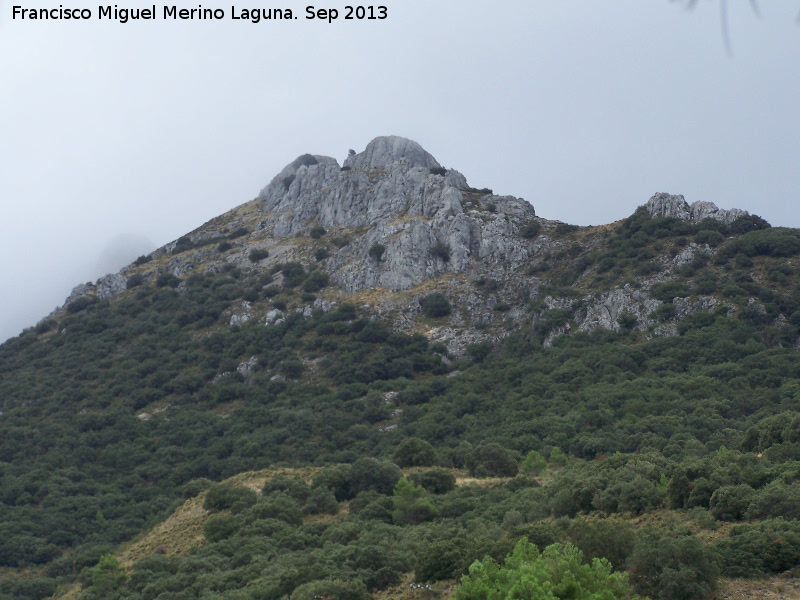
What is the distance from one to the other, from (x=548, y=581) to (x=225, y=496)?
23.0 metres

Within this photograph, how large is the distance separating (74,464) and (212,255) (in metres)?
35.7

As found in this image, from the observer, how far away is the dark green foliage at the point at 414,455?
125 ft

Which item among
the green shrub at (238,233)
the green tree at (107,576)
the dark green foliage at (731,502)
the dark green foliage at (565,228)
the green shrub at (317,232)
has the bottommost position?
the green tree at (107,576)

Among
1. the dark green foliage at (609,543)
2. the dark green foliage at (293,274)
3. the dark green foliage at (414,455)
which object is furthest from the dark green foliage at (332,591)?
the dark green foliage at (293,274)

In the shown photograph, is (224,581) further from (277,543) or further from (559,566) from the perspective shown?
(559,566)

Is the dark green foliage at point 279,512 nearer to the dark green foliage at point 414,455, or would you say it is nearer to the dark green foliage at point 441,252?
the dark green foliage at point 414,455

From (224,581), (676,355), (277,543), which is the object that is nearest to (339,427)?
(676,355)

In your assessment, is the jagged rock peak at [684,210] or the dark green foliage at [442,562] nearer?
the dark green foliage at [442,562]

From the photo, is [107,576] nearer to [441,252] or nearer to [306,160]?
[441,252]

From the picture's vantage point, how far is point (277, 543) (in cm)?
2733

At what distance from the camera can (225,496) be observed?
3400cm

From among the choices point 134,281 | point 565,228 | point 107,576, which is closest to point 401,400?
point 565,228

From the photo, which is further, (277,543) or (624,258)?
(624,258)

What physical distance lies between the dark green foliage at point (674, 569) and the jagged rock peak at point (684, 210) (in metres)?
54.3
